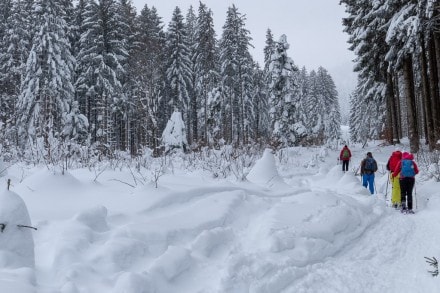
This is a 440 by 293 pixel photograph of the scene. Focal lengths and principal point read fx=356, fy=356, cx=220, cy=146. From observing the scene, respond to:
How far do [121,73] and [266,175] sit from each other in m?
21.1

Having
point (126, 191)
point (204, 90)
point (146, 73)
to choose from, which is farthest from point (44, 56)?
point (126, 191)

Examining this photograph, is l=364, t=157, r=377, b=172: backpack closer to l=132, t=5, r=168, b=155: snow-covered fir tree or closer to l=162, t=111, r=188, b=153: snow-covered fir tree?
l=162, t=111, r=188, b=153: snow-covered fir tree

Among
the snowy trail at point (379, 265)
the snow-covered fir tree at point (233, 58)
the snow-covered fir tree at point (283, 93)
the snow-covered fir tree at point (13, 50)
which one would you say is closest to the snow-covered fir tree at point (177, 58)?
the snow-covered fir tree at point (233, 58)

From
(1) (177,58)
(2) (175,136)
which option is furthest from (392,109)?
(1) (177,58)

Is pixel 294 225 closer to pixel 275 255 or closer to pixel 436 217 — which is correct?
pixel 275 255

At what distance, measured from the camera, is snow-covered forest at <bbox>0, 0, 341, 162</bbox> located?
22594 millimetres

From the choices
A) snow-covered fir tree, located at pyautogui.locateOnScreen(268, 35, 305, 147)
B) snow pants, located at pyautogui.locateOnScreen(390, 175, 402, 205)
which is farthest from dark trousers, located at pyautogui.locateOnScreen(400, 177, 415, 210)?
snow-covered fir tree, located at pyautogui.locateOnScreen(268, 35, 305, 147)

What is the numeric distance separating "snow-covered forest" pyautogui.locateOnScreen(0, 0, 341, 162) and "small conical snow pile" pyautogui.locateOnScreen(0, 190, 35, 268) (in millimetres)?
10147

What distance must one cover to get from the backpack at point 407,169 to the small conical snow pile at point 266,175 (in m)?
2.94

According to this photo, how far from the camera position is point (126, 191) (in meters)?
5.33

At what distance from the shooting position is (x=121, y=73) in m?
26.8

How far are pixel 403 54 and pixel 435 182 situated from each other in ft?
26.2

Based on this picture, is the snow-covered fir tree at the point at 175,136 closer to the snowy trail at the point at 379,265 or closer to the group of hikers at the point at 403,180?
the group of hikers at the point at 403,180

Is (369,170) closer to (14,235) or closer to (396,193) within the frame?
(396,193)
